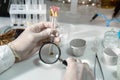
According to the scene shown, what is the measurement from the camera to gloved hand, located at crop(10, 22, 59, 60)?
1110mm

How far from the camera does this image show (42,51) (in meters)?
1.12

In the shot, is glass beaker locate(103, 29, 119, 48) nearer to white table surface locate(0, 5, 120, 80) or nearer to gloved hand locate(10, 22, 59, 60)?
white table surface locate(0, 5, 120, 80)

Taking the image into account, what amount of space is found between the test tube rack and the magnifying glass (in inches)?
9.8

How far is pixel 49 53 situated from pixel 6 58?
8.2 inches

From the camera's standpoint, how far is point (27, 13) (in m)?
1.29

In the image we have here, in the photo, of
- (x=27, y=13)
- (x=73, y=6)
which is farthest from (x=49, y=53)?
(x=73, y=6)

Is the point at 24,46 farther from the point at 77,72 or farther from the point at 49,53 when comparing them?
the point at 77,72

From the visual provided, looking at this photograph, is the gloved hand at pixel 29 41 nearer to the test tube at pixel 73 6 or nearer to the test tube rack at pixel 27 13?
the test tube rack at pixel 27 13

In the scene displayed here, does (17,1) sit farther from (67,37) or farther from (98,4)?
(98,4)

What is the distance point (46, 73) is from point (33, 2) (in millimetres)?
470

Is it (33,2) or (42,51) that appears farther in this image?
(33,2)

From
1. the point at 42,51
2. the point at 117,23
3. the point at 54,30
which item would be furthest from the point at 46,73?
the point at 117,23

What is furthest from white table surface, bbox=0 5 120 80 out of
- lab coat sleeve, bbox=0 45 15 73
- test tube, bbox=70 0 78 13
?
test tube, bbox=70 0 78 13

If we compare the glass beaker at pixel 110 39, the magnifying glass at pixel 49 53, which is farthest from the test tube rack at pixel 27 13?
the glass beaker at pixel 110 39
